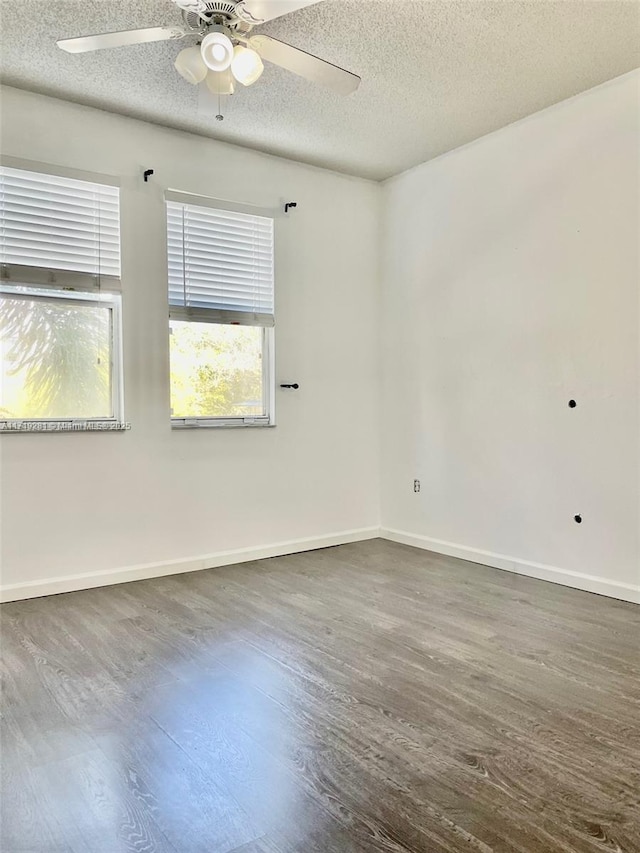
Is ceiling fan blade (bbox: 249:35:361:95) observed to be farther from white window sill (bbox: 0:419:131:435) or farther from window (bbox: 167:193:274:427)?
white window sill (bbox: 0:419:131:435)

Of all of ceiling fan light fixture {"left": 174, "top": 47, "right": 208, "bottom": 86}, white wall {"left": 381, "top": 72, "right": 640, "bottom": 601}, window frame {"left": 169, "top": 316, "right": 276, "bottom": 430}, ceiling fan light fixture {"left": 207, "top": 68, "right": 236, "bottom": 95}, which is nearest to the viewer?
ceiling fan light fixture {"left": 174, "top": 47, "right": 208, "bottom": 86}

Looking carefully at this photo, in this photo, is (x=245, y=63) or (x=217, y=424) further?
(x=217, y=424)

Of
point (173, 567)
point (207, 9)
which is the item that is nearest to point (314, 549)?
point (173, 567)

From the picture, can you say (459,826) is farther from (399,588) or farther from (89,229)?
(89,229)

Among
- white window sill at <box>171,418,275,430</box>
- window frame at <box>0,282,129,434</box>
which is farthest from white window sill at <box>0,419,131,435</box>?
white window sill at <box>171,418,275,430</box>

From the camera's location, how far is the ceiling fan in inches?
86.4

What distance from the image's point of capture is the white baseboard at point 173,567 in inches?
134

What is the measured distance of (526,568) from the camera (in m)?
3.79

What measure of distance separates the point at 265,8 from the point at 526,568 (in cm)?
328

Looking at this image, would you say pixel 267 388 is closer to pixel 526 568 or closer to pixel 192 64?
pixel 526 568

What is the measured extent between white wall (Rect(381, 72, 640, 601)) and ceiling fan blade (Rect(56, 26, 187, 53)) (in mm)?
2350

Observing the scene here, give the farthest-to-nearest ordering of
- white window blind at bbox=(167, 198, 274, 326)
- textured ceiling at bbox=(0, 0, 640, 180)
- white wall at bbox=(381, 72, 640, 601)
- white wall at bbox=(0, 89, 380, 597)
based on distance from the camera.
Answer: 1. white window blind at bbox=(167, 198, 274, 326)
2. white wall at bbox=(0, 89, 380, 597)
3. white wall at bbox=(381, 72, 640, 601)
4. textured ceiling at bbox=(0, 0, 640, 180)

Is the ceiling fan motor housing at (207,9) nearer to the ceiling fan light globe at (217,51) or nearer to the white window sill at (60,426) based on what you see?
the ceiling fan light globe at (217,51)

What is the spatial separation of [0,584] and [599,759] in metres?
3.04
